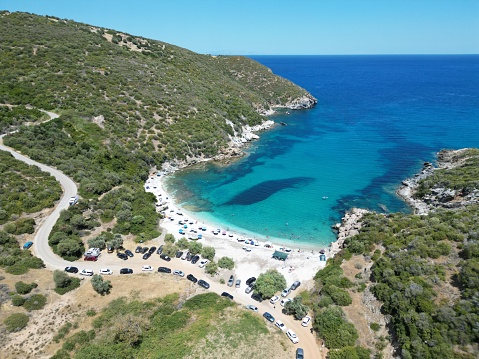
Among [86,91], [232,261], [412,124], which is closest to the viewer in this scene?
[232,261]

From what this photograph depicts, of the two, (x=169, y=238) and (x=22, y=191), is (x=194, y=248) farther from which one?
(x=22, y=191)

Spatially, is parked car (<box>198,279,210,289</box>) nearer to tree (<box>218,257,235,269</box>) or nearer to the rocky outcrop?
tree (<box>218,257,235,269</box>)

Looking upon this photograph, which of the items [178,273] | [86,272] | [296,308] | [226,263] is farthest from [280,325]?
[86,272]

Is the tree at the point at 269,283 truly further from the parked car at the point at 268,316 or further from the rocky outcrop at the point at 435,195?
the rocky outcrop at the point at 435,195

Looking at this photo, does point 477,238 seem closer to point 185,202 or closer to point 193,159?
point 185,202

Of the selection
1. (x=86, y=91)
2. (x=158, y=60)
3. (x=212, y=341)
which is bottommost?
(x=212, y=341)

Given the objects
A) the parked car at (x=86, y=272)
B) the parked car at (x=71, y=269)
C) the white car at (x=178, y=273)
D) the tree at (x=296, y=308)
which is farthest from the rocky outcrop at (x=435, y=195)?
the parked car at (x=71, y=269)

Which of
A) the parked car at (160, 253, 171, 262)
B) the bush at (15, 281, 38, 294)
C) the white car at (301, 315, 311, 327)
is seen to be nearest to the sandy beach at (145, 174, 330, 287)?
the parked car at (160, 253, 171, 262)

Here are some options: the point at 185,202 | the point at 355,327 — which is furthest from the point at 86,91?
the point at 355,327
